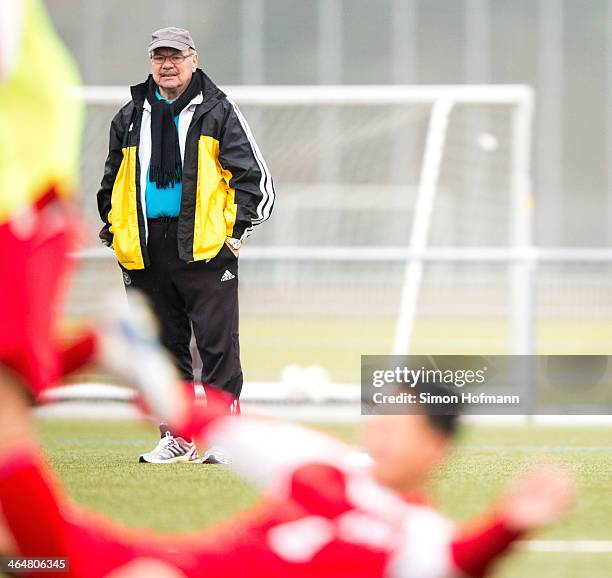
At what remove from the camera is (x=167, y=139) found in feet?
21.5

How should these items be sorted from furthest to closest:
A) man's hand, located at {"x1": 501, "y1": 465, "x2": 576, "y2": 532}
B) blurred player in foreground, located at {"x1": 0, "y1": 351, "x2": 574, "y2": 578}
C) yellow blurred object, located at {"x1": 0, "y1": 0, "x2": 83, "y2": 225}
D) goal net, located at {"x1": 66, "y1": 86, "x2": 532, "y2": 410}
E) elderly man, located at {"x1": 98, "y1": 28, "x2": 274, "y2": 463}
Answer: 1. goal net, located at {"x1": 66, "y1": 86, "x2": 532, "y2": 410}
2. elderly man, located at {"x1": 98, "y1": 28, "x2": 274, "y2": 463}
3. yellow blurred object, located at {"x1": 0, "y1": 0, "x2": 83, "y2": 225}
4. blurred player in foreground, located at {"x1": 0, "y1": 351, "x2": 574, "y2": 578}
5. man's hand, located at {"x1": 501, "y1": 465, "x2": 576, "y2": 532}

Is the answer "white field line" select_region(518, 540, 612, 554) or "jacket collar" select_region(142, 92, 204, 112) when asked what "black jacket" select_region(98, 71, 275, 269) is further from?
"white field line" select_region(518, 540, 612, 554)

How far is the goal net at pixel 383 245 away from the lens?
→ 982cm

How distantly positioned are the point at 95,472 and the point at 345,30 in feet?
82.3

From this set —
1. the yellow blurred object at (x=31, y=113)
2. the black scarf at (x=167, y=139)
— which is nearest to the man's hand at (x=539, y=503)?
the yellow blurred object at (x=31, y=113)

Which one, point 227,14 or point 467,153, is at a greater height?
Result: point 227,14

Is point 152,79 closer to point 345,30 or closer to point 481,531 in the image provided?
point 481,531

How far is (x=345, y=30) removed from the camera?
30469 millimetres

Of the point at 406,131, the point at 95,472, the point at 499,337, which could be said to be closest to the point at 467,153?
the point at 406,131

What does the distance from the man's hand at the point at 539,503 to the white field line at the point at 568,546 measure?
197 centimetres

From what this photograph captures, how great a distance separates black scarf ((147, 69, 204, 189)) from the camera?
21.5 feet

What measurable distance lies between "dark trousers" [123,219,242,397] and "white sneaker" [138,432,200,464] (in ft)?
0.98

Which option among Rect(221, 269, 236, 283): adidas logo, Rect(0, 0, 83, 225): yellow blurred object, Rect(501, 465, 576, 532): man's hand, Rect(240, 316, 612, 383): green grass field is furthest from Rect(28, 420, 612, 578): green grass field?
Rect(0, 0, 83, 225): yellow blurred object

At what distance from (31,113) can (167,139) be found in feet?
12.2
